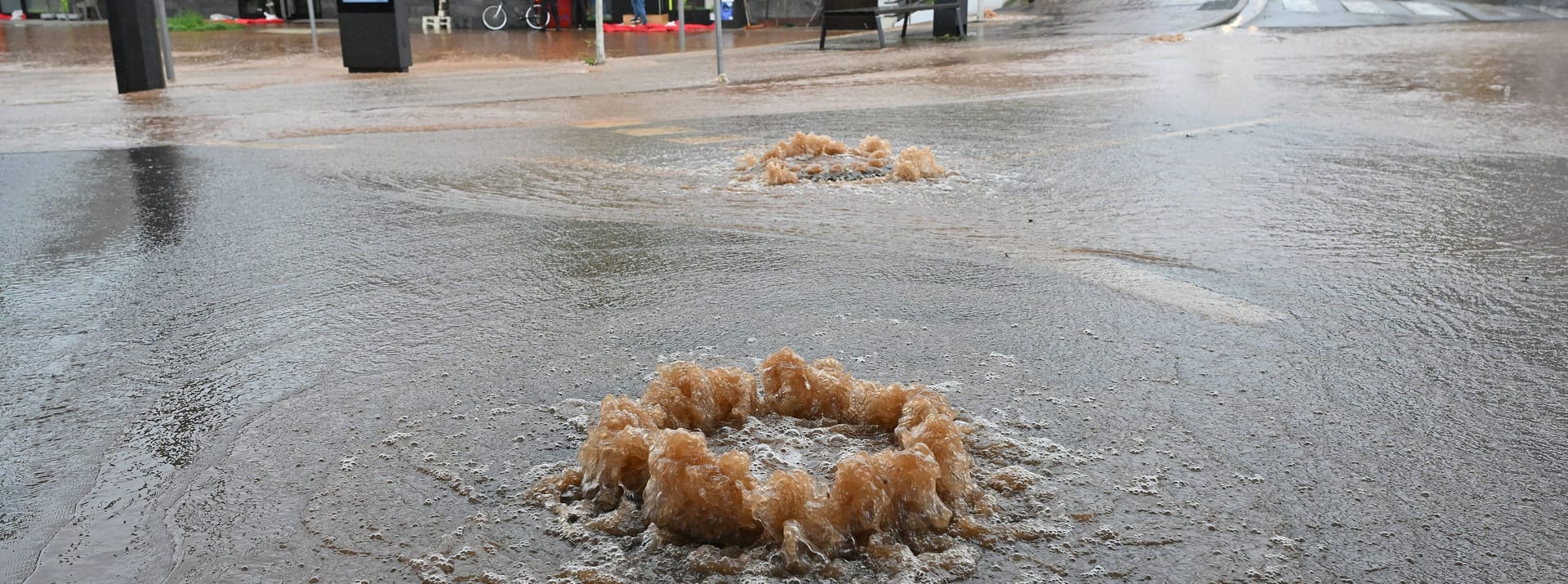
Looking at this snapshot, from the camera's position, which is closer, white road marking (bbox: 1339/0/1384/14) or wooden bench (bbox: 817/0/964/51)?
wooden bench (bbox: 817/0/964/51)

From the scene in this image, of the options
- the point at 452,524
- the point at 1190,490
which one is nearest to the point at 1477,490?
the point at 1190,490

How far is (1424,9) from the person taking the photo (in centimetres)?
2280

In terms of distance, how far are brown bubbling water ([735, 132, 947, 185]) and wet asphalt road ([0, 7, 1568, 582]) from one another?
181mm

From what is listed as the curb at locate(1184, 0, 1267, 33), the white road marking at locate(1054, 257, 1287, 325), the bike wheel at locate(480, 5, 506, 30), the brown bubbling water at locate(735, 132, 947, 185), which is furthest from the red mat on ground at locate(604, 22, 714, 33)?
the white road marking at locate(1054, 257, 1287, 325)

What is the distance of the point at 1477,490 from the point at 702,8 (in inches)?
1007

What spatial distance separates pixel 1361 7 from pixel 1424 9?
3.67 ft

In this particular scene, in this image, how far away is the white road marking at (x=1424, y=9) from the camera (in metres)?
21.8

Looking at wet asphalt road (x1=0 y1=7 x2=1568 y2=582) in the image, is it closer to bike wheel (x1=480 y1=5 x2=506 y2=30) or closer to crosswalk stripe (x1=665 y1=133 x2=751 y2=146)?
crosswalk stripe (x1=665 y1=133 x2=751 y2=146)

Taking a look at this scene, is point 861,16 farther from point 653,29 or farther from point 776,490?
point 776,490

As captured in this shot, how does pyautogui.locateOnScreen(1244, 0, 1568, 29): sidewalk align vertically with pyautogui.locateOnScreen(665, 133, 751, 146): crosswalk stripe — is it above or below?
above

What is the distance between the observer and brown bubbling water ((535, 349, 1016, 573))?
2.19 metres

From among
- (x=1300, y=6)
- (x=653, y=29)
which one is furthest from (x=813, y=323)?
(x=1300, y=6)

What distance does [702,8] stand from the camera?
26781 millimetres

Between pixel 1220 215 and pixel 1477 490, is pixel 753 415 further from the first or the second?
pixel 1220 215
